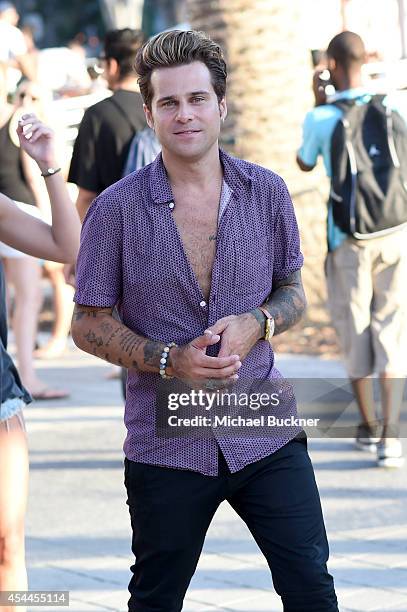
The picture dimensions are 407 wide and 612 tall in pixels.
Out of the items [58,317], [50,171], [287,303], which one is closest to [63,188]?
[50,171]

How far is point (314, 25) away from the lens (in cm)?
1190

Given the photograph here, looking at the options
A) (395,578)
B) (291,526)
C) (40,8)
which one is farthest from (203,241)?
(40,8)

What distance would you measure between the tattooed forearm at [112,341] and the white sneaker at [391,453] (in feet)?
11.4

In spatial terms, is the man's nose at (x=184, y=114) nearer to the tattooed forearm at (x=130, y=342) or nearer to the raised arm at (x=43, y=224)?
the tattooed forearm at (x=130, y=342)

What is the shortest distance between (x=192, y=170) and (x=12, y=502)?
1.10 m

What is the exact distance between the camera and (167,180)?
11.6ft

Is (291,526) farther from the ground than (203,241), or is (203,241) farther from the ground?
(203,241)

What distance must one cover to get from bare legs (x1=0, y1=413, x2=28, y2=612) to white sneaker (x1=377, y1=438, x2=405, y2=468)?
128 inches

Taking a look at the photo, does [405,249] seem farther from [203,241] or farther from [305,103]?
[305,103]

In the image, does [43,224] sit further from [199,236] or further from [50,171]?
[199,236]

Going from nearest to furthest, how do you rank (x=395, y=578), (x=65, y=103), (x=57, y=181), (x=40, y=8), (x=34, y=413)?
(x=57, y=181) → (x=395, y=578) → (x=34, y=413) → (x=65, y=103) → (x=40, y=8)

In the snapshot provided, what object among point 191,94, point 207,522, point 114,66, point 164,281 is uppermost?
point 191,94

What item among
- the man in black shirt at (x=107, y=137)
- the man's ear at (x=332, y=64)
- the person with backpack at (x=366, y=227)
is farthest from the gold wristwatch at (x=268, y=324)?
the man's ear at (x=332, y=64)

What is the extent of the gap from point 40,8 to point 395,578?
140 ft
